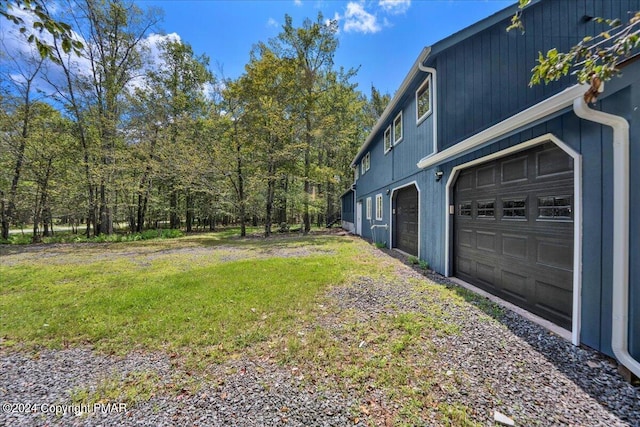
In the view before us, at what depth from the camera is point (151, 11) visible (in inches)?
608

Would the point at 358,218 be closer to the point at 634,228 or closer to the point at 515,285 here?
the point at 515,285

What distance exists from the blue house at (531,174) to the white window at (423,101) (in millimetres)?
28

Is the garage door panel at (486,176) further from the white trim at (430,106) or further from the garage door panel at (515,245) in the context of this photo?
the white trim at (430,106)

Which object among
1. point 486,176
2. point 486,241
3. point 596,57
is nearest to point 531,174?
point 486,176

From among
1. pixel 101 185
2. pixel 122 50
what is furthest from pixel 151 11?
pixel 101 185

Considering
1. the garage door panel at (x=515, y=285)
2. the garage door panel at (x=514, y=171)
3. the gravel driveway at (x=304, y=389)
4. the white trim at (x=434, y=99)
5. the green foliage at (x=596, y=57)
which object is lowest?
the gravel driveway at (x=304, y=389)

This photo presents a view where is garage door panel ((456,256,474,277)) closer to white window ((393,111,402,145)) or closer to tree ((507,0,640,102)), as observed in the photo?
tree ((507,0,640,102))

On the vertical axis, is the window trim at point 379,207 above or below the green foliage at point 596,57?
below

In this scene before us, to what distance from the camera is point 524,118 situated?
10.8 feet

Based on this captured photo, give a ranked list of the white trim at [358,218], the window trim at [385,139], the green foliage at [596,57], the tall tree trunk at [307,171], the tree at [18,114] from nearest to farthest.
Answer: the green foliage at [596,57] → the window trim at [385,139] → the tree at [18,114] → the white trim at [358,218] → the tall tree trunk at [307,171]

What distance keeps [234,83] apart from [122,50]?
745cm

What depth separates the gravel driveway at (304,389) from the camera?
6.27ft

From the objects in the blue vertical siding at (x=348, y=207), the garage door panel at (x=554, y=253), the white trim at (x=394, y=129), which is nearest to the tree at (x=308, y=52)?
the blue vertical siding at (x=348, y=207)

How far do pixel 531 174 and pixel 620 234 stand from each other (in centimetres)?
141
